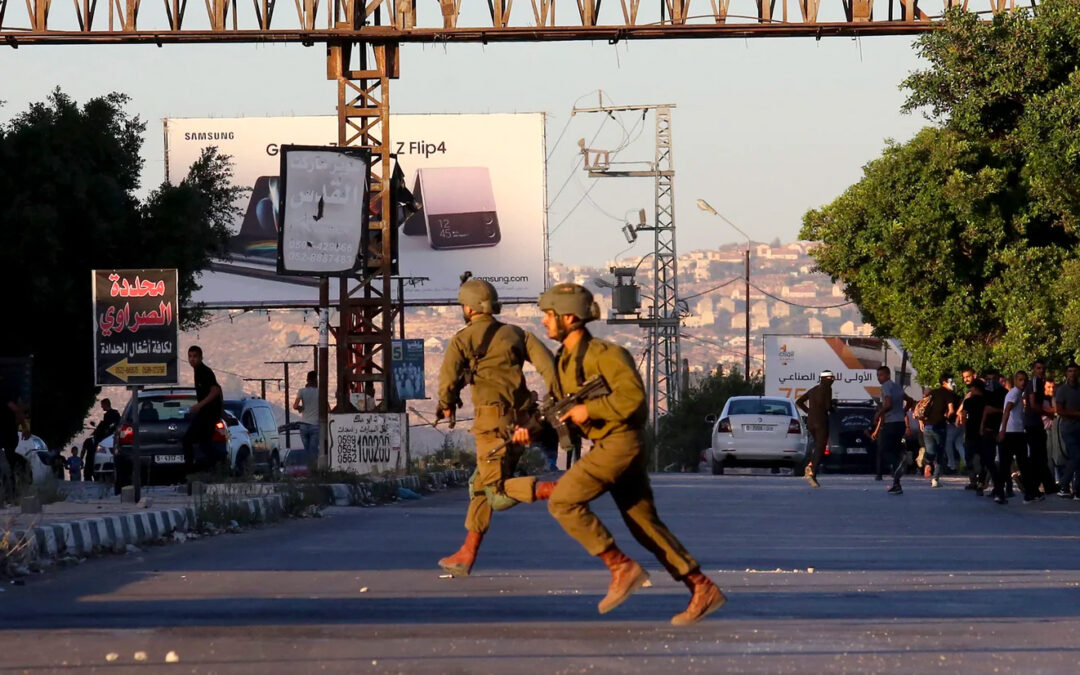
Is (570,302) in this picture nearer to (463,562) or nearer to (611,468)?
(611,468)

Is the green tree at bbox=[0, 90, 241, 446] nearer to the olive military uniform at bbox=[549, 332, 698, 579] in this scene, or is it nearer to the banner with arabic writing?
the banner with arabic writing

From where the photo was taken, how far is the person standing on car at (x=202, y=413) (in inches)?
894

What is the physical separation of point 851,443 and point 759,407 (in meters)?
12.5

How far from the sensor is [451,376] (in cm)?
1272

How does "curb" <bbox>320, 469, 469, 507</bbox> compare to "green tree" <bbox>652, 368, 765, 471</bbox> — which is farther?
"green tree" <bbox>652, 368, 765, 471</bbox>

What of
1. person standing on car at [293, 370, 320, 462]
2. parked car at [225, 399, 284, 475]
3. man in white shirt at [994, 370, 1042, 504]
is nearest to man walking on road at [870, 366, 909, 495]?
man in white shirt at [994, 370, 1042, 504]

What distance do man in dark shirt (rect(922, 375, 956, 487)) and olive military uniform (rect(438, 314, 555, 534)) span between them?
17.2 meters

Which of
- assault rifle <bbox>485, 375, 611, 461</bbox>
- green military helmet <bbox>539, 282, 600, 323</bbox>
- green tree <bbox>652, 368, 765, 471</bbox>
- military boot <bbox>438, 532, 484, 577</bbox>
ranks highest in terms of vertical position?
green military helmet <bbox>539, 282, 600, 323</bbox>

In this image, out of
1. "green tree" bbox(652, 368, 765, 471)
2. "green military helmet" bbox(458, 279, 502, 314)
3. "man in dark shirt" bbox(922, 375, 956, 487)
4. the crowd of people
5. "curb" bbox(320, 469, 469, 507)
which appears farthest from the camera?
"green tree" bbox(652, 368, 765, 471)

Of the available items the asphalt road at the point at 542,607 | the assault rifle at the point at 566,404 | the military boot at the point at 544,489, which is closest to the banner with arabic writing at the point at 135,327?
the asphalt road at the point at 542,607

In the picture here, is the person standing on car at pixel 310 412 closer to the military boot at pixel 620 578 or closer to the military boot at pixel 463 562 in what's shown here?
the military boot at pixel 463 562

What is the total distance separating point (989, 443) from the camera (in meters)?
24.5

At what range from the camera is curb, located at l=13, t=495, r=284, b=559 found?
45.9 feet

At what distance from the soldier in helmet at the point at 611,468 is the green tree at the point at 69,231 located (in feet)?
94.6
